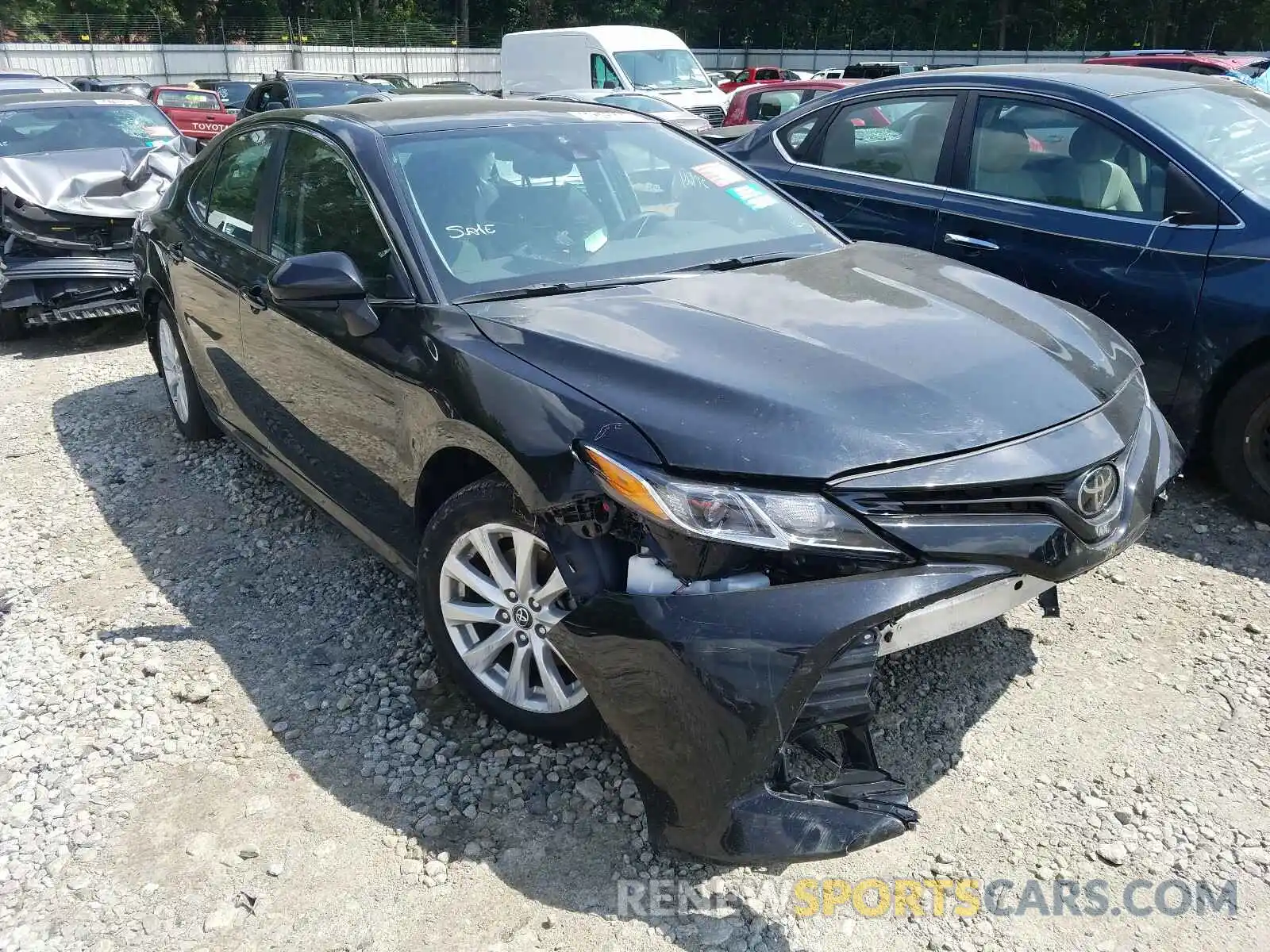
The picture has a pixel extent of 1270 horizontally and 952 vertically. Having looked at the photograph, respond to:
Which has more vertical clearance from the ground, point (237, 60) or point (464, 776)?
point (464, 776)

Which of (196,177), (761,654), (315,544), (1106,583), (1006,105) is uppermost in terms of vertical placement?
(1006,105)

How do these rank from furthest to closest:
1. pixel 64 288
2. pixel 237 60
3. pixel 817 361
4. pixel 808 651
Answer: pixel 237 60, pixel 64 288, pixel 817 361, pixel 808 651

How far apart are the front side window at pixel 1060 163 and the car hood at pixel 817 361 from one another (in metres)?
1.51

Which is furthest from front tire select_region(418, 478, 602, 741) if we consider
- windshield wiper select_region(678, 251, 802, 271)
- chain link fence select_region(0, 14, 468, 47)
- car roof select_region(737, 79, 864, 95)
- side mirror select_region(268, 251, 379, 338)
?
chain link fence select_region(0, 14, 468, 47)

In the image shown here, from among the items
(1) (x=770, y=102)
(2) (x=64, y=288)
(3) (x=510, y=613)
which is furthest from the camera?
(1) (x=770, y=102)

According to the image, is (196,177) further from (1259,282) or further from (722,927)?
(1259,282)

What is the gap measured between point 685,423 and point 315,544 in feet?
7.83

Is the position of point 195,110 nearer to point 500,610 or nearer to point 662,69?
point 662,69

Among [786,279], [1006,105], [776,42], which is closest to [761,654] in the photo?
[786,279]

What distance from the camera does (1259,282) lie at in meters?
3.93

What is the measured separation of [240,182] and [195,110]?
15.8 meters

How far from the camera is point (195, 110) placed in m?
17.9

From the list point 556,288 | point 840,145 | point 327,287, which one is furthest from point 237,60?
point 556,288

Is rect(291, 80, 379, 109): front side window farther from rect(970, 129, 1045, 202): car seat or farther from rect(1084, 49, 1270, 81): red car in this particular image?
rect(970, 129, 1045, 202): car seat
